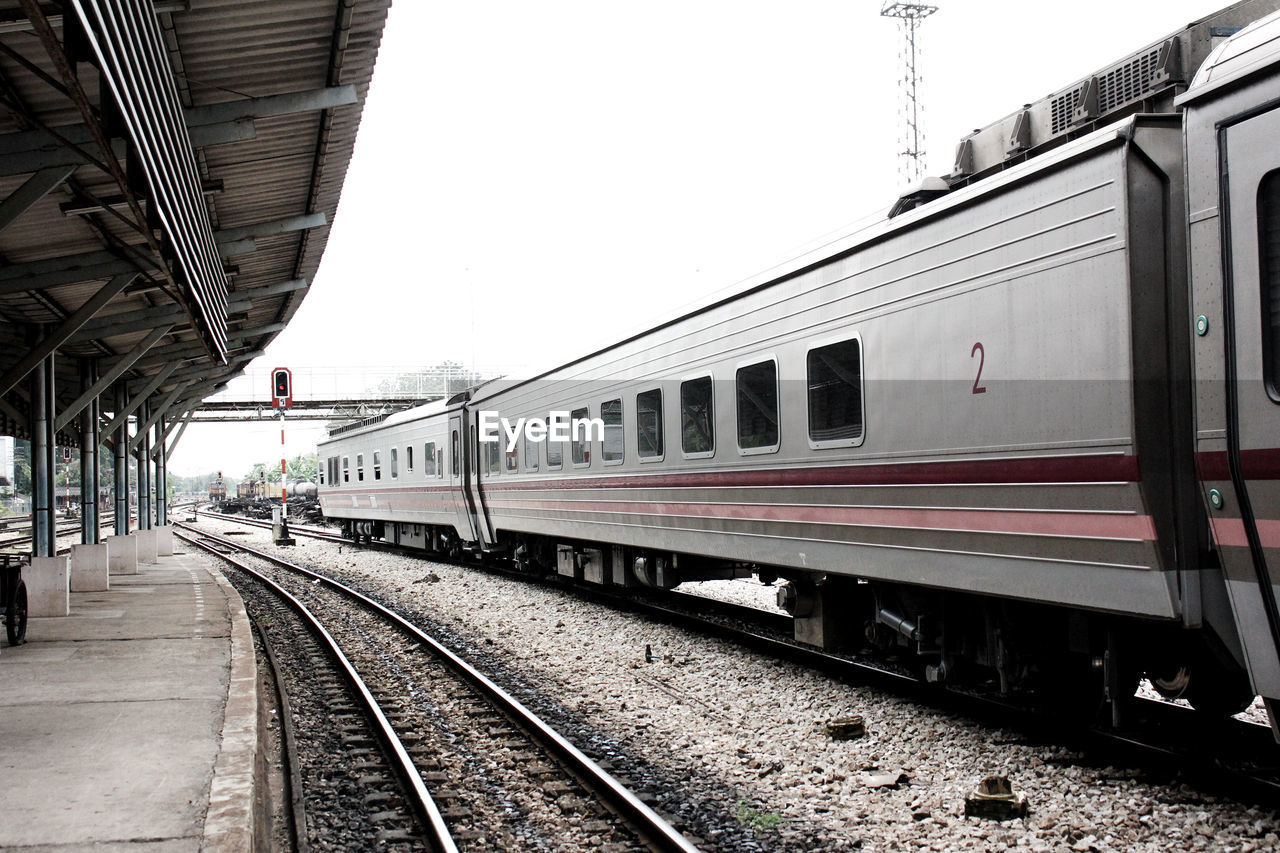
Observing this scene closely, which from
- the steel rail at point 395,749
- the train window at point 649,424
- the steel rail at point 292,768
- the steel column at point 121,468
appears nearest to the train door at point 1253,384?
the steel rail at point 395,749

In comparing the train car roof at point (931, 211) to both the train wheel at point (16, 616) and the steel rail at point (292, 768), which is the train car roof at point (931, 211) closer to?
the steel rail at point (292, 768)

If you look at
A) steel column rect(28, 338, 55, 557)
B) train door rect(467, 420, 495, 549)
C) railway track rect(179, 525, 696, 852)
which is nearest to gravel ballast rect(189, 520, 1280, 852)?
railway track rect(179, 525, 696, 852)

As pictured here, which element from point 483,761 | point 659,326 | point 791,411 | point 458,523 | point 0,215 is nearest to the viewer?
point 483,761

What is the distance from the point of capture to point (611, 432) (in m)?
12.6

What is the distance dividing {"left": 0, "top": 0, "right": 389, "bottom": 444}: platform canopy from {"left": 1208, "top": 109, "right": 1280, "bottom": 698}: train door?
4.79 m

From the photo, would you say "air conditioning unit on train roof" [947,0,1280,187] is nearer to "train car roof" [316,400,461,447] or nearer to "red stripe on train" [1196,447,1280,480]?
"red stripe on train" [1196,447,1280,480]

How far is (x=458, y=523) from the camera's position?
66.2ft

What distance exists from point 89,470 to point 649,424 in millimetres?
11037

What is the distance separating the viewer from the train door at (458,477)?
1952 centimetres

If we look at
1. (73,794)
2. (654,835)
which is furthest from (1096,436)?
(73,794)

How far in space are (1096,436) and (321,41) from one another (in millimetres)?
6132

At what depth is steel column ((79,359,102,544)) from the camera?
57.3 ft

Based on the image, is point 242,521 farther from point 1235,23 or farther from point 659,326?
point 1235,23

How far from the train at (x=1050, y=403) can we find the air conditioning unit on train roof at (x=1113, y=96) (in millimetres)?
14
